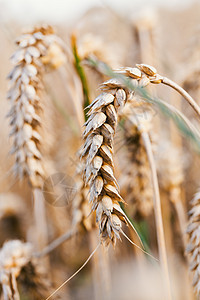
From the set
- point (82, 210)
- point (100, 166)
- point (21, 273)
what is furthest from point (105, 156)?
point (21, 273)

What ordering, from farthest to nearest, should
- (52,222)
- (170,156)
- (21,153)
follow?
(52,222) → (170,156) → (21,153)

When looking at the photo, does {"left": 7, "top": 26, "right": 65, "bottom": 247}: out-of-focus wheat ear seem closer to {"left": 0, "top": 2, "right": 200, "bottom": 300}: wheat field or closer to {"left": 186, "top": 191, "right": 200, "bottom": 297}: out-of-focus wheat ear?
{"left": 0, "top": 2, "right": 200, "bottom": 300}: wheat field

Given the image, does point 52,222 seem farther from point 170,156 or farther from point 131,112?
point 131,112

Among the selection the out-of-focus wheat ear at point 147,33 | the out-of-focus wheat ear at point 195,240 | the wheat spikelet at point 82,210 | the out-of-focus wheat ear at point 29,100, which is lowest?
the out-of-focus wheat ear at point 195,240

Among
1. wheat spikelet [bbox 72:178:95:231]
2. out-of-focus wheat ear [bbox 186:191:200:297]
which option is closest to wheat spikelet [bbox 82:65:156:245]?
out-of-focus wheat ear [bbox 186:191:200:297]

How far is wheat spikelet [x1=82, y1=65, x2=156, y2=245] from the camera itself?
1.56ft

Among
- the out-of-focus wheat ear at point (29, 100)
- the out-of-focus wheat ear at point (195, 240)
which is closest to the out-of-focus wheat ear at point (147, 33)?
the out-of-focus wheat ear at point (29, 100)

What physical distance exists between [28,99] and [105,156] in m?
0.28

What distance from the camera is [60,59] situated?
2.85 feet

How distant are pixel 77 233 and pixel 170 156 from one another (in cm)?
34

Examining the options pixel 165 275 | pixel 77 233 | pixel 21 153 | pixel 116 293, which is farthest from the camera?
pixel 116 293

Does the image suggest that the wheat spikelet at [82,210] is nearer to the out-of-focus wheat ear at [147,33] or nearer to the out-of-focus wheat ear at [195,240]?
the out-of-focus wheat ear at [195,240]

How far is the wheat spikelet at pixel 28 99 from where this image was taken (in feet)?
2.33

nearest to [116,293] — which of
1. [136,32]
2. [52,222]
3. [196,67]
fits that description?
[52,222]
